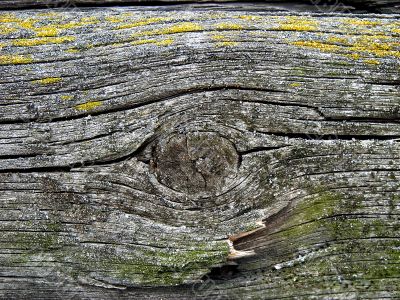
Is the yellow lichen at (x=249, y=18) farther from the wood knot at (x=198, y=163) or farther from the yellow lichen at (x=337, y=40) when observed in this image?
the wood knot at (x=198, y=163)

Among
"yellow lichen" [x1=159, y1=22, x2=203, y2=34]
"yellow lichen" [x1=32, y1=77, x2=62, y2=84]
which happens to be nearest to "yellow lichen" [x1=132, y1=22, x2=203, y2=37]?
"yellow lichen" [x1=159, y1=22, x2=203, y2=34]

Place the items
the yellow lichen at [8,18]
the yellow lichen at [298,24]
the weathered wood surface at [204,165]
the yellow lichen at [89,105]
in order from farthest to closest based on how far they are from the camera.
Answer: the yellow lichen at [8,18] → the yellow lichen at [298,24] → the yellow lichen at [89,105] → the weathered wood surface at [204,165]

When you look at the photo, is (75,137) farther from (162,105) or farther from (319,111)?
(319,111)

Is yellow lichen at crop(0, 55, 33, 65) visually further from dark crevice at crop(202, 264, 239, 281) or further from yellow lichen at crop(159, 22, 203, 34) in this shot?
dark crevice at crop(202, 264, 239, 281)

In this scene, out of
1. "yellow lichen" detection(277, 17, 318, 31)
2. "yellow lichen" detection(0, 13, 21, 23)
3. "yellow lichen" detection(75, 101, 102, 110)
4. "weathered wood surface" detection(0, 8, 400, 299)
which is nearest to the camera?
"weathered wood surface" detection(0, 8, 400, 299)

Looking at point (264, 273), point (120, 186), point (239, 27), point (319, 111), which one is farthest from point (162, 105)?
point (264, 273)

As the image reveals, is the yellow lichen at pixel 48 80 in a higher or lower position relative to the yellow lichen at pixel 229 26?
lower

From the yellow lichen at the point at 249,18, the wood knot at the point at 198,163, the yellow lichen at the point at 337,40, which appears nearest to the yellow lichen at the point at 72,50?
the wood knot at the point at 198,163

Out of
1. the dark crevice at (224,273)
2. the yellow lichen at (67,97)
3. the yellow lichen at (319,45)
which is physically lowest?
the dark crevice at (224,273)

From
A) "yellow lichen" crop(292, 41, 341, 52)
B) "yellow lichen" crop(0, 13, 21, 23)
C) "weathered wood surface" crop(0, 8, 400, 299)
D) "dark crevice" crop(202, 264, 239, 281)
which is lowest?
"dark crevice" crop(202, 264, 239, 281)
